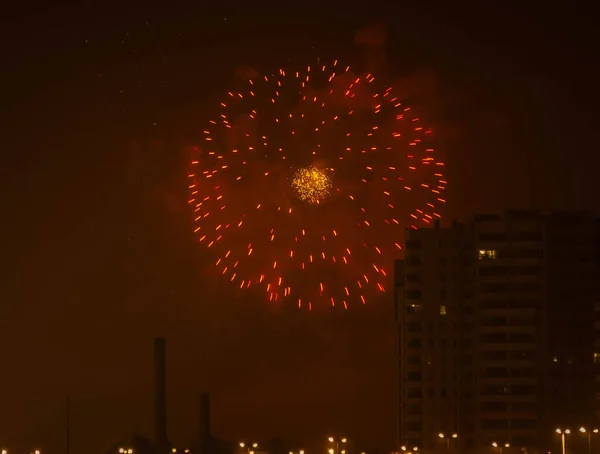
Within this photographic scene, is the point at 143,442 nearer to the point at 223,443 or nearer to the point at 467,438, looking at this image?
the point at 223,443

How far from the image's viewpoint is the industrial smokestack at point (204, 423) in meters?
48.0

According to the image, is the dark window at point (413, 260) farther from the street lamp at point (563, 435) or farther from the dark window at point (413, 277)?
the street lamp at point (563, 435)

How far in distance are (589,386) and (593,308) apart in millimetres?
2292

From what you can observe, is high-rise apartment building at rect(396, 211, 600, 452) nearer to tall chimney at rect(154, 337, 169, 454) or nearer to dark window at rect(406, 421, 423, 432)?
dark window at rect(406, 421, 423, 432)

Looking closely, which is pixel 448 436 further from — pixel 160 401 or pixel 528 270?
pixel 160 401

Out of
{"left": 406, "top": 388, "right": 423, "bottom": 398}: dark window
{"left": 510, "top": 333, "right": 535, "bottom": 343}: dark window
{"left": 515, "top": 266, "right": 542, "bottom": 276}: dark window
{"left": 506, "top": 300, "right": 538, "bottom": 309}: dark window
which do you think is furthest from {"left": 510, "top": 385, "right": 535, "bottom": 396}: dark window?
{"left": 515, "top": 266, "right": 542, "bottom": 276}: dark window

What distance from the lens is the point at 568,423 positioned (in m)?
38.0

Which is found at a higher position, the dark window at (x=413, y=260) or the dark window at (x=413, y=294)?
the dark window at (x=413, y=260)

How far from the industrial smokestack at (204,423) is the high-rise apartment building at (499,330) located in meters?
9.79

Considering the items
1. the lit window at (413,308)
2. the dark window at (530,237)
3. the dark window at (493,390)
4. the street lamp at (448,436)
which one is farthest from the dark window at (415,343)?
the dark window at (530,237)

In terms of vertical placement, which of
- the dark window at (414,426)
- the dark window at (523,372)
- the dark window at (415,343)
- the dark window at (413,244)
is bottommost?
the dark window at (414,426)

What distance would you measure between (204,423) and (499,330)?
45.0ft

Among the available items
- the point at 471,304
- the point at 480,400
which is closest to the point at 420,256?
the point at 471,304

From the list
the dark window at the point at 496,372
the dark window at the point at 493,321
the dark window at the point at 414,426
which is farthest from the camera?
the dark window at the point at 414,426
